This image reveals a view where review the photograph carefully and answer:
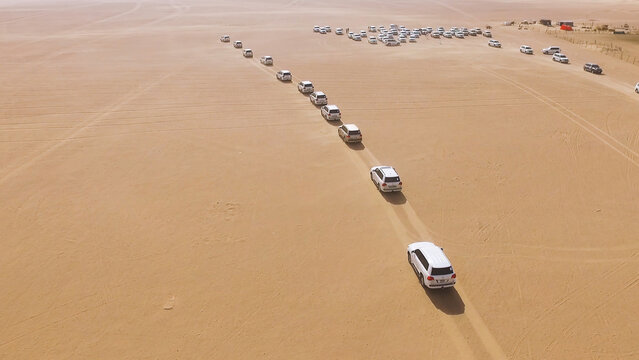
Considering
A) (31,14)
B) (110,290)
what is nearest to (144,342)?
(110,290)

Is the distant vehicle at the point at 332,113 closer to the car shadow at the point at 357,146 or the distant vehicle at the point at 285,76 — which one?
the car shadow at the point at 357,146

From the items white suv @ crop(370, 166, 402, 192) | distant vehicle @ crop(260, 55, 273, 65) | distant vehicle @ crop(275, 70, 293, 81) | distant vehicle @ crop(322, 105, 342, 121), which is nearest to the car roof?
white suv @ crop(370, 166, 402, 192)

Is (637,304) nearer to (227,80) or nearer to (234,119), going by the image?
(234,119)

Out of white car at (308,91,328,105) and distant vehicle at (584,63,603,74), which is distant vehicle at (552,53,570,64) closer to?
distant vehicle at (584,63,603,74)

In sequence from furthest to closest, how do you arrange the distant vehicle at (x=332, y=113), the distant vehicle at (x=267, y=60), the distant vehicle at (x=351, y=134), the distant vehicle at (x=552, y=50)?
the distant vehicle at (x=552, y=50)
the distant vehicle at (x=267, y=60)
the distant vehicle at (x=332, y=113)
the distant vehicle at (x=351, y=134)

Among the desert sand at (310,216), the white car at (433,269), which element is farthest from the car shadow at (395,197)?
the white car at (433,269)
